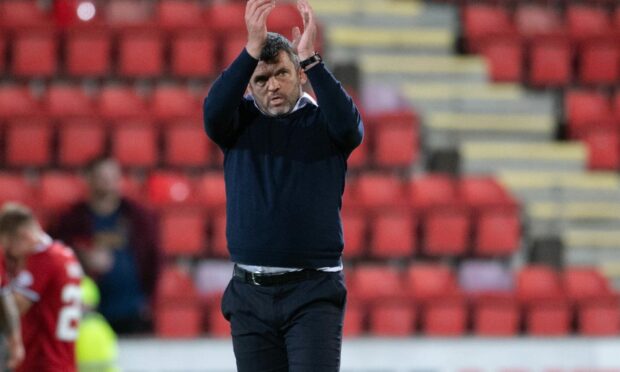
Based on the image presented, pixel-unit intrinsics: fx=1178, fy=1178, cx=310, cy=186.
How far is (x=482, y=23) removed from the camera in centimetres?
1114

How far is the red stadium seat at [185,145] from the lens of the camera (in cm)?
905

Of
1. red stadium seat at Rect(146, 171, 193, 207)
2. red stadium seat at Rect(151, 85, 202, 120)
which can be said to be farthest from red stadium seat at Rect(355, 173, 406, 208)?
red stadium seat at Rect(151, 85, 202, 120)

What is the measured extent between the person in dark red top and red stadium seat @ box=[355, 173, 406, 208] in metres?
4.05

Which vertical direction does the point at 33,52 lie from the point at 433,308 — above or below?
above

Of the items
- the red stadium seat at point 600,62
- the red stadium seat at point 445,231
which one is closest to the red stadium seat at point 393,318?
the red stadium seat at point 445,231

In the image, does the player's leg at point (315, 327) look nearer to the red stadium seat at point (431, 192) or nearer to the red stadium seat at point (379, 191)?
the red stadium seat at point (379, 191)

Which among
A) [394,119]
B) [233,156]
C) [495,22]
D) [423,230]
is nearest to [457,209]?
[423,230]

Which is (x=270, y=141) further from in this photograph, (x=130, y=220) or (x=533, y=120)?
(x=533, y=120)

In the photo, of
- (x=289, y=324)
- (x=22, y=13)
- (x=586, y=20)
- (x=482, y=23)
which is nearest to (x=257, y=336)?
(x=289, y=324)

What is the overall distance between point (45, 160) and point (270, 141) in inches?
230

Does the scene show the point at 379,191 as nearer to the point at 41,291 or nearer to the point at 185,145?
the point at 185,145

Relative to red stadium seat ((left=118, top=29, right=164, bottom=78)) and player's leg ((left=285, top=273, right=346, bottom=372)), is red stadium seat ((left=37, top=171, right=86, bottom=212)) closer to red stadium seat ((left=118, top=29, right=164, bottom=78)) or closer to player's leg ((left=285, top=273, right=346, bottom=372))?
red stadium seat ((left=118, top=29, right=164, bottom=78))

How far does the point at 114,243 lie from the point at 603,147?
5.13 m

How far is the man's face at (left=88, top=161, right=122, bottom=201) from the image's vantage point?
6305mm
